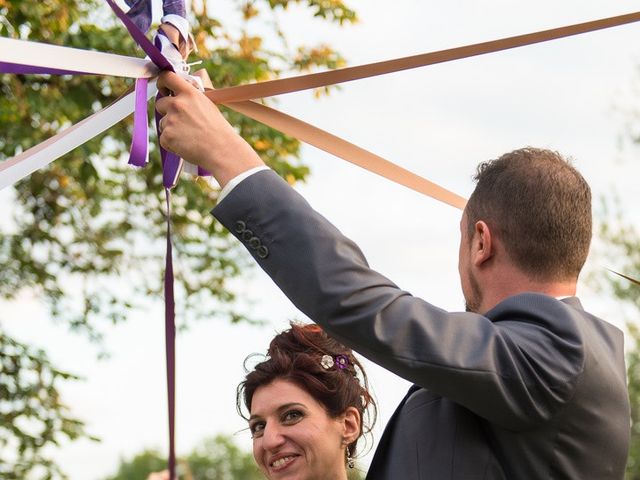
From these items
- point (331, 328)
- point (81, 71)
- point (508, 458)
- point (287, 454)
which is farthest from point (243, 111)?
point (287, 454)

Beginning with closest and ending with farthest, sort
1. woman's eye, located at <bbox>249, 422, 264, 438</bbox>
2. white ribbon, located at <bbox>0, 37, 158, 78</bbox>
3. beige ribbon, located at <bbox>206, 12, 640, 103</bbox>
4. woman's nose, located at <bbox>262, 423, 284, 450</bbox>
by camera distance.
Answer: beige ribbon, located at <bbox>206, 12, 640, 103</bbox> → white ribbon, located at <bbox>0, 37, 158, 78</bbox> → woman's nose, located at <bbox>262, 423, 284, 450</bbox> → woman's eye, located at <bbox>249, 422, 264, 438</bbox>

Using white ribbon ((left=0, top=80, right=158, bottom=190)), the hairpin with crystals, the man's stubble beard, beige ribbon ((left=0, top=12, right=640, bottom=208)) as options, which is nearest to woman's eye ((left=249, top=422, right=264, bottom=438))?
the hairpin with crystals

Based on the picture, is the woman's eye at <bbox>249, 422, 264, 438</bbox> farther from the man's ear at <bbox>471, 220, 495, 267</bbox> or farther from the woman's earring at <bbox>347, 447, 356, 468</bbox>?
the man's ear at <bbox>471, 220, 495, 267</bbox>

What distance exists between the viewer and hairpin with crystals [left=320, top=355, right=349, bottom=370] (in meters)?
4.55

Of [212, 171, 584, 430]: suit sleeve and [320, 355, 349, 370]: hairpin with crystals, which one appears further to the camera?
[320, 355, 349, 370]: hairpin with crystals

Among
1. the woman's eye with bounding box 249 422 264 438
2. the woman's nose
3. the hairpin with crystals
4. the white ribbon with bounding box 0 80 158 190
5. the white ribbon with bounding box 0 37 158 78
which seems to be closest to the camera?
the white ribbon with bounding box 0 37 158 78

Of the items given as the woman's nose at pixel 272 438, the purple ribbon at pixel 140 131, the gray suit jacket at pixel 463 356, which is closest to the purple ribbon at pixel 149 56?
the purple ribbon at pixel 140 131

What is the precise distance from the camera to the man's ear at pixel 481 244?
100.0 inches

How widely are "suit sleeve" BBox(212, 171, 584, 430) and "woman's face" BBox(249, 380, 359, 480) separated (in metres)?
2.09

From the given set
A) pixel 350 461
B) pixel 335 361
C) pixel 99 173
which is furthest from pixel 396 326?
pixel 99 173

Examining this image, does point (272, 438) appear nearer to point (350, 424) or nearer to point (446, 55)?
point (350, 424)

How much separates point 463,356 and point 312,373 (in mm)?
2322

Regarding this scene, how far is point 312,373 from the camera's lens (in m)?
4.50

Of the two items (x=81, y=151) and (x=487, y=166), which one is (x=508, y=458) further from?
(x=81, y=151)
